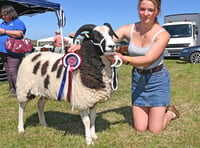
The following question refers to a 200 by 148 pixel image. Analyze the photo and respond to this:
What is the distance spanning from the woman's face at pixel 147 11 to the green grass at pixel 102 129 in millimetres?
1544

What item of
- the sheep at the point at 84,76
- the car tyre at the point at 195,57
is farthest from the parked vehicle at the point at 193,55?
the sheep at the point at 84,76

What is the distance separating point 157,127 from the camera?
4.00 metres

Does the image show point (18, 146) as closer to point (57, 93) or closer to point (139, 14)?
point (57, 93)

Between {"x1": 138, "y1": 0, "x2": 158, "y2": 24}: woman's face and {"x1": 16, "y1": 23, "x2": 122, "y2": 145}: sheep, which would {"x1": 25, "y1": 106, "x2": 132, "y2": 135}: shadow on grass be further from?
{"x1": 138, "y1": 0, "x2": 158, "y2": 24}: woman's face

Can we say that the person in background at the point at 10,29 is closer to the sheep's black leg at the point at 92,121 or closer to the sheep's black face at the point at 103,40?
the sheep's black leg at the point at 92,121

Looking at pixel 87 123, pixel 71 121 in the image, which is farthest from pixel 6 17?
pixel 87 123

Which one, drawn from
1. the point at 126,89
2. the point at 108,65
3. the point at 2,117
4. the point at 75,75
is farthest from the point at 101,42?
the point at 126,89

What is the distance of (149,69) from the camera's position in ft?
12.8

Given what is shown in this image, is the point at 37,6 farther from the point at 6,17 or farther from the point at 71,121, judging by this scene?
the point at 71,121

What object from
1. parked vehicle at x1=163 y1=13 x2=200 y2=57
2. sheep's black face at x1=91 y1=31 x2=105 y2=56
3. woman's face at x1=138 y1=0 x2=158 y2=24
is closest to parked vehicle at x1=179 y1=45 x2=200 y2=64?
parked vehicle at x1=163 y1=13 x2=200 y2=57

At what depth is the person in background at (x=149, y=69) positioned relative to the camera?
355 cm

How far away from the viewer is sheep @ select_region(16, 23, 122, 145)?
3166 mm

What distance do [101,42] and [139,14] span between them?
915mm

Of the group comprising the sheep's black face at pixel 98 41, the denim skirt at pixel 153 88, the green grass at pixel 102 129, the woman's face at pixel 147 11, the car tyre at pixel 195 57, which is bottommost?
the green grass at pixel 102 129
